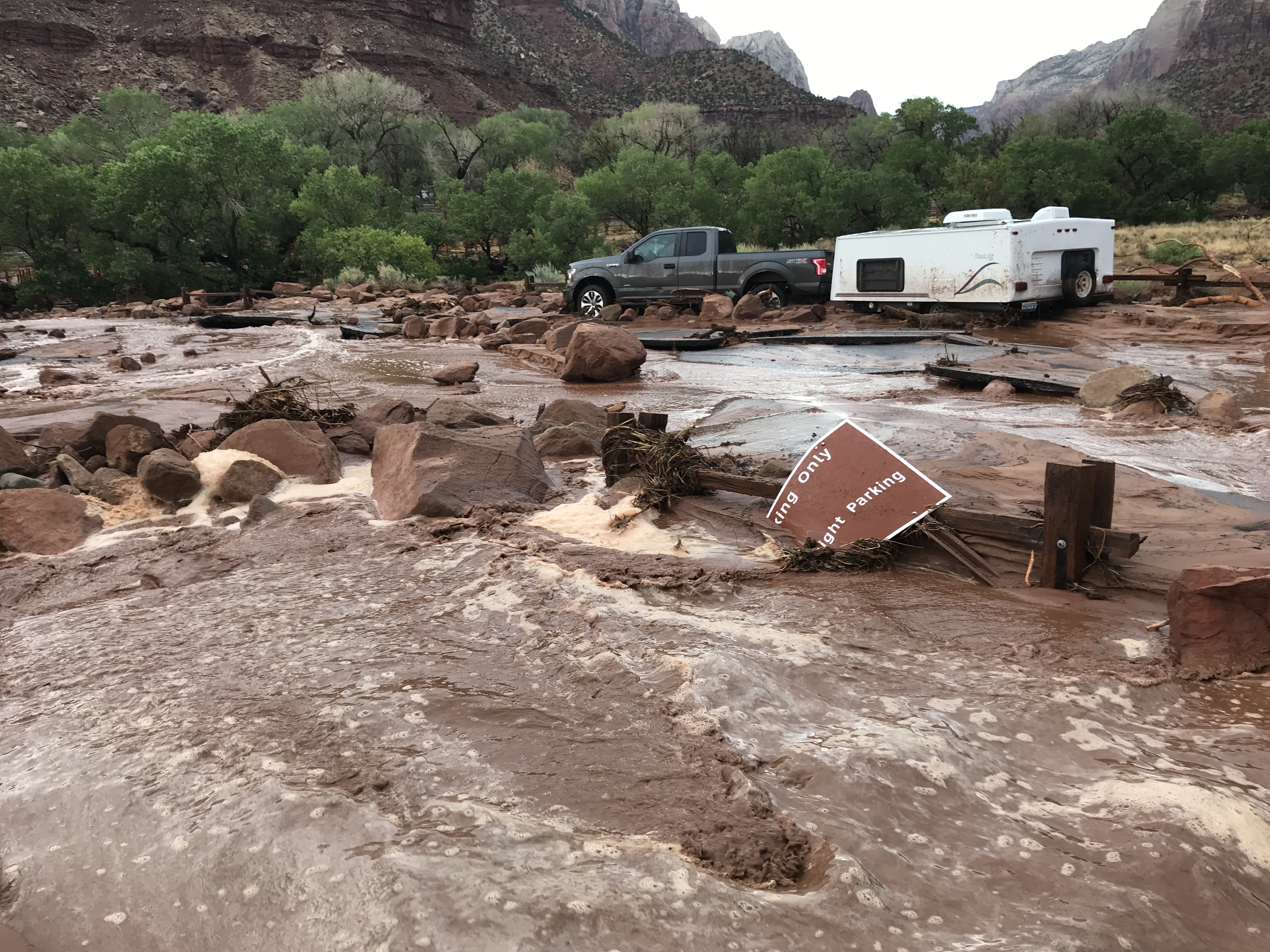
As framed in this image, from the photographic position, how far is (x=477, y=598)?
486cm

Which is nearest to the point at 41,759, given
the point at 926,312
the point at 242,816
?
the point at 242,816

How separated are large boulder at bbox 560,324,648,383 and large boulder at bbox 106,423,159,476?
6379mm

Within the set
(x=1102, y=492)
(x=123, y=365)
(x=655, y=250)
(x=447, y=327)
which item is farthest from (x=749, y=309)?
(x=1102, y=492)

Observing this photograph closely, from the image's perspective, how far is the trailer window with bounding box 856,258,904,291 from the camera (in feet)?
58.6

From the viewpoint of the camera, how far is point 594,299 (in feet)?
68.1

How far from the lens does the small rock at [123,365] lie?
1529 cm

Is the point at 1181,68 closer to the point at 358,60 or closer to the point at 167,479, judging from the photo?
the point at 358,60

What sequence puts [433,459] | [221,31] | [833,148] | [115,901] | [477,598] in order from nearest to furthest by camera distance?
[115,901] < [477,598] < [433,459] < [833,148] < [221,31]

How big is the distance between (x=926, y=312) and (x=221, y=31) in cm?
8311

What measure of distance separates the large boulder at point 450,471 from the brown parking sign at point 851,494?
1.98 m

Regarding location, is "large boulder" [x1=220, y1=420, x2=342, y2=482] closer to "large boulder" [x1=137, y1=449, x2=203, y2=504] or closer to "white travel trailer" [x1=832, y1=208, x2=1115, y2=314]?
"large boulder" [x1=137, y1=449, x2=203, y2=504]

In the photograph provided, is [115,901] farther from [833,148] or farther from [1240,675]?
[833,148]

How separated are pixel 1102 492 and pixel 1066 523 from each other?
320mm

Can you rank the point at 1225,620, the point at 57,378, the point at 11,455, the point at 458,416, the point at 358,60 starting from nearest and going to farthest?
the point at 1225,620 → the point at 11,455 → the point at 458,416 → the point at 57,378 → the point at 358,60
